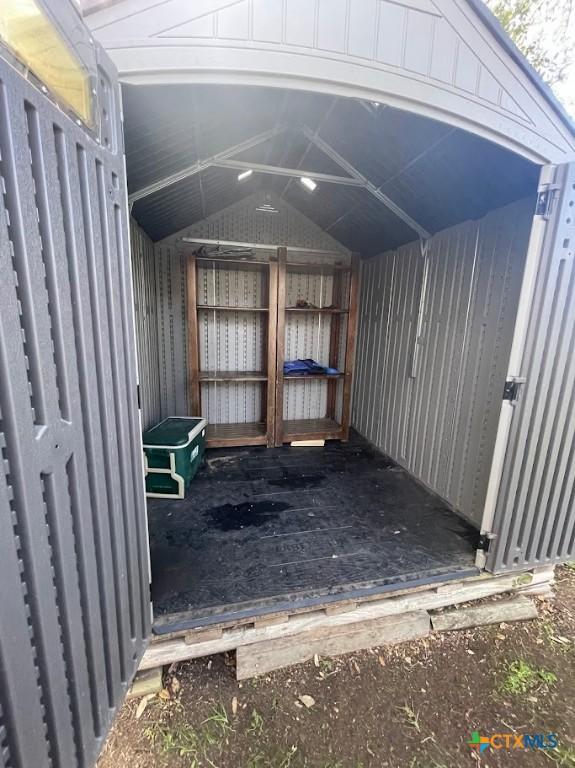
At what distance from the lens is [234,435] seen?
3650 mm

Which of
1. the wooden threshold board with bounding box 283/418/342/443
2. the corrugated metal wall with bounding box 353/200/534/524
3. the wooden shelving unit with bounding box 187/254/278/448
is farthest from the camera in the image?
the wooden threshold board with bounding box 283/418/342/443

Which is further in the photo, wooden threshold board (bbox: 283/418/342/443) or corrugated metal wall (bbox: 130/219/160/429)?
wooden threshold board (bbox: 283/418/342/443)

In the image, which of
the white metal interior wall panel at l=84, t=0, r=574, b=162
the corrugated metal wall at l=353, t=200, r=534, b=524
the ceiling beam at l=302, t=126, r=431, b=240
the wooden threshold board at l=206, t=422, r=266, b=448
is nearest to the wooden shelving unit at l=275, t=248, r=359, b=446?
the wooden threshold board at l=206, t=422, r=266, b=448

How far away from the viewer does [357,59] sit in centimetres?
123

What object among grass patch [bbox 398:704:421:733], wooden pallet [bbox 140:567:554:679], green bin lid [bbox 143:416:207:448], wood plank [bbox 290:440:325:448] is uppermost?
green bin lid [bbox 143:416:207:448]

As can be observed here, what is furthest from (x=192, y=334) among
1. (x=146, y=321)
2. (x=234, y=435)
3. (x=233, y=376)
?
(x=234, y=435)

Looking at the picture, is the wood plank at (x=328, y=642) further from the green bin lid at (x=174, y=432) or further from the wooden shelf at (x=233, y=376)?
the wooden shelf at (x=233, y=376)

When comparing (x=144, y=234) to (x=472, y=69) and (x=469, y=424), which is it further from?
(x=469, y=424)

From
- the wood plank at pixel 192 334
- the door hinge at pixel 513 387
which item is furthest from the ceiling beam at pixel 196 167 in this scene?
the door hinge at pixel 513 387

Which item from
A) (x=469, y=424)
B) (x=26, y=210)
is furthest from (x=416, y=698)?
(x=26, y=210)

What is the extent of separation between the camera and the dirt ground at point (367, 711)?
4.50ft

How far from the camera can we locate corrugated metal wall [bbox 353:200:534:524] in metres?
2.20

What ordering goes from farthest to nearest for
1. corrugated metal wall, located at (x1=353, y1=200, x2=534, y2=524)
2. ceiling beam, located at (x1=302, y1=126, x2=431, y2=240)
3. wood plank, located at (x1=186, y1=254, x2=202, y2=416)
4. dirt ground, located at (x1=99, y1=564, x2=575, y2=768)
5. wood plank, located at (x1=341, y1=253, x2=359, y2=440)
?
wood plank, located at (x1=341, y1=253, x2=359, y2=440)
wood plank, located at (x1=186, y1=254, x2=202, y2=416)
ceiling beam, located at (x1=302, y1=126, x2=431, y2=240)
corrugated metal wall, located at (x1=353, y1=200, x2=534, y2=524)
dirt ground, located at (x1=99, y1=564, x2=575, y2=768)

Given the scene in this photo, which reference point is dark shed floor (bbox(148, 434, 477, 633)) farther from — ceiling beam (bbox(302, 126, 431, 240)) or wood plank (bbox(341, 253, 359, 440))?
ceiling beam (bbox(302, 126, 431, 240))
